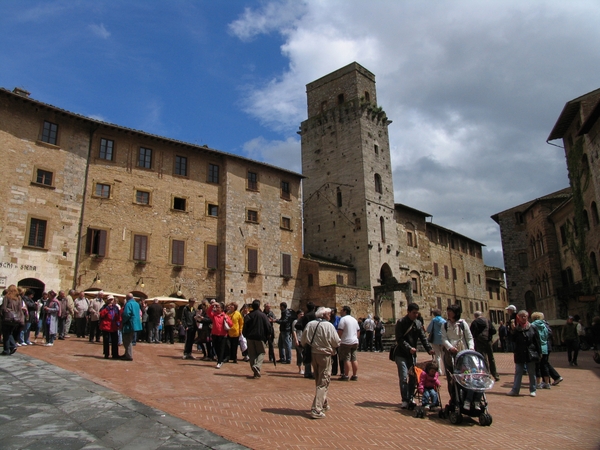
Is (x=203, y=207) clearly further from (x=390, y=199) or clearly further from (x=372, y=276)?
(x=390, y=199)

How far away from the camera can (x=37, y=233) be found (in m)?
23.2

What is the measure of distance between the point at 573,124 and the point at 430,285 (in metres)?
19.7

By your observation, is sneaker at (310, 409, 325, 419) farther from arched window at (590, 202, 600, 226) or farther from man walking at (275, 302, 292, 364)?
arched window at (590, 202, 600, 226)

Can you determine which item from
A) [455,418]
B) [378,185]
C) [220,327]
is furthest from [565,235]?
[455,418]

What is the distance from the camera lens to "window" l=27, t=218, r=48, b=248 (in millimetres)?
22969

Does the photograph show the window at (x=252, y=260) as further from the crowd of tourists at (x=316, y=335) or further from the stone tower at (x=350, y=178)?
the crowd of tourists at (x=316, y=335)

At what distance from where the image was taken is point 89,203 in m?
25.3

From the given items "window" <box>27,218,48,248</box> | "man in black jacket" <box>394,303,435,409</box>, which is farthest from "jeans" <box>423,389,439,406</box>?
"window" <box>27,218,48,248</box>

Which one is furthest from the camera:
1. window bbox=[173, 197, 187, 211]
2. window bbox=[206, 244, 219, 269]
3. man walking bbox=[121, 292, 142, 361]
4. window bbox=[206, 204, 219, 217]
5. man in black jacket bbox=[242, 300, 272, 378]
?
window bbox=[206, 204, 219, 217]

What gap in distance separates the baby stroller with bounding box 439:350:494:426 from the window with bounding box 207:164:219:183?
25.1m

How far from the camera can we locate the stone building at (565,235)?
2728 cm

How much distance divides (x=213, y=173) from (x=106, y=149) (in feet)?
22.2

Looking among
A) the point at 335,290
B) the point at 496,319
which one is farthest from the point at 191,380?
the point at 496,319

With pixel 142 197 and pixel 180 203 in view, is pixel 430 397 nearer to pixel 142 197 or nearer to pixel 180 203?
pixel 142 197
